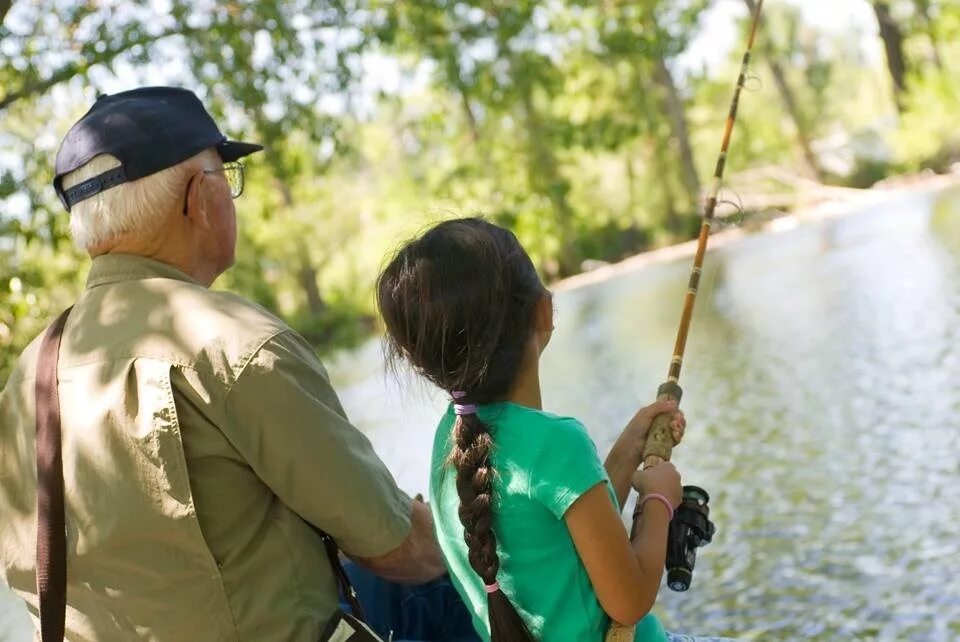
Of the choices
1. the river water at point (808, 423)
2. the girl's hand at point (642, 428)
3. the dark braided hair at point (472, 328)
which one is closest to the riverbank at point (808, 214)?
the river water at point (808, 423)

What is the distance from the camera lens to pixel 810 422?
22.6ft

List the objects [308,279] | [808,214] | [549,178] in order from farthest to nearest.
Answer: [308,279], [549,178], [808,214]

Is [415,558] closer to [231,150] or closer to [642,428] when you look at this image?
[642,428]

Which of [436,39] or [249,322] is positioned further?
[436,39]

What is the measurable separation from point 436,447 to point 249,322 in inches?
13.8

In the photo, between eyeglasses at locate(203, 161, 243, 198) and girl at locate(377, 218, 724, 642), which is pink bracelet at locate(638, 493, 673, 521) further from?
eyeglasses at locate(203, 161, 243, 198)

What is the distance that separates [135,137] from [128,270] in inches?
8.2

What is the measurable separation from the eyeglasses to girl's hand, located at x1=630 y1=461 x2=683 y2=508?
2.69 ft

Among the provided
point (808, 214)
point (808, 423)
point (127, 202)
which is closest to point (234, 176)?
point (127, 202)

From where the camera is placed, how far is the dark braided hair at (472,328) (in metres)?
1.76

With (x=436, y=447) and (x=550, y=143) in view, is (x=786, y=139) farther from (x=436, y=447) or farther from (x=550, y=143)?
(x=436, y=447)

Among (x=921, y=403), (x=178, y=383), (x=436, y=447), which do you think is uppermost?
(x=178, y=383)

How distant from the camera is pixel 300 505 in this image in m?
1.82

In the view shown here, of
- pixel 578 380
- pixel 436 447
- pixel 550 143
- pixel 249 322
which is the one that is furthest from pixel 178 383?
pixel 550 143
